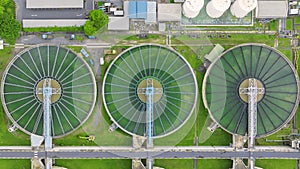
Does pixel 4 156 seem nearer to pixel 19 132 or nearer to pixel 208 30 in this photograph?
pixel 19 132

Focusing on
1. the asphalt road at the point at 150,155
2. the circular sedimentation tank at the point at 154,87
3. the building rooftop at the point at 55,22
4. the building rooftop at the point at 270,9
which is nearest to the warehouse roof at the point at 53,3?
the building rooftop at the point at 55,22

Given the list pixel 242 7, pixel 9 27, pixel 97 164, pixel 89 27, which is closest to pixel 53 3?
pixel 89 27

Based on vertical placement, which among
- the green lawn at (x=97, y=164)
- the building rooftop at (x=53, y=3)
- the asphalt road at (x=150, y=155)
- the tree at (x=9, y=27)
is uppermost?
the building rooftop at (x=53, y=3)

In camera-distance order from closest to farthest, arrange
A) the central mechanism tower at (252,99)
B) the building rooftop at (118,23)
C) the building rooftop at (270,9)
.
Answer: the central mechanism tower at (252,99) < the building rooftop at (270,9) < the building rooftop at (118,23)

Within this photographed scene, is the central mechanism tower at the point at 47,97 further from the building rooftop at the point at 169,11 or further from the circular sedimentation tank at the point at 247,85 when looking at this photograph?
the circular sedimentation tank at the point at 247,85

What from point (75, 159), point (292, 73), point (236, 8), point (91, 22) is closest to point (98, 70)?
point (91, 22)
